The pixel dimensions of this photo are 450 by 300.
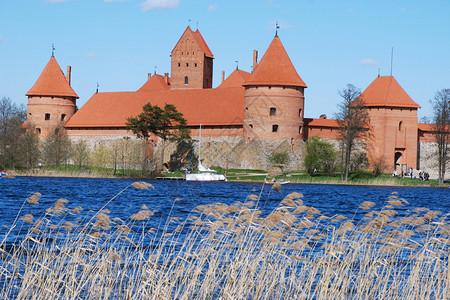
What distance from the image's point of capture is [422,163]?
43.7 metres

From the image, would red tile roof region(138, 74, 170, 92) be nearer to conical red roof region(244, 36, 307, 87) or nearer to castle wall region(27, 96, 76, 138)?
castle wall region(27, 96, 76, 138)

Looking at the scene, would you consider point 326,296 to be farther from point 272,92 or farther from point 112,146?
point 112,146

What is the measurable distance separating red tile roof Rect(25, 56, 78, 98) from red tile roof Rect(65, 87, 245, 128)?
6.35 feet

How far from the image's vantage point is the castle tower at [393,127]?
42.1m

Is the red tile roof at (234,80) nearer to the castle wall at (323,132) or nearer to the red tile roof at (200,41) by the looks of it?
the red tile roof at (200,41)

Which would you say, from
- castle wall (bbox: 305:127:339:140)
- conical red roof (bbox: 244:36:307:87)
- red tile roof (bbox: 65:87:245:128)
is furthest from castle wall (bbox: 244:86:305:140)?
red tile roof (bbox: 65:87:245:128)

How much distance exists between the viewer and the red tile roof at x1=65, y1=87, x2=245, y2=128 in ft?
146

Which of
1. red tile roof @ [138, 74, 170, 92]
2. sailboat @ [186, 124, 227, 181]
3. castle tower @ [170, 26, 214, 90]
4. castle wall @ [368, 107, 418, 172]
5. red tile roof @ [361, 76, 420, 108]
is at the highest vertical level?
castle tower @ [170, 26, 214, 90]

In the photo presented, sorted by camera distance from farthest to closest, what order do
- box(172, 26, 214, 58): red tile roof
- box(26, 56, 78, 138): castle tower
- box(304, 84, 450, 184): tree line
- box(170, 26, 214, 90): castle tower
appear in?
Answer: box(172, 26, 214, 58): red tile roof → box(170, 26, 214, 90): castle tower → box(26, 56, 78, 138): castle tower → box(304, 84, 450, 184): tree line

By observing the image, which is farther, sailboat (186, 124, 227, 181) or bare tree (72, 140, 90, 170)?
bare tree (72, 140, 90, 170)

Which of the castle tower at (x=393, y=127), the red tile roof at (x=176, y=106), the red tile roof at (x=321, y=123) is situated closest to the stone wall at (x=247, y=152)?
the red tile roof at (x=176, y=106)

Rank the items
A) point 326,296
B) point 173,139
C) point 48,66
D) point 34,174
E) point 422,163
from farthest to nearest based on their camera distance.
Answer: point 48,66
point 422,163
point 173,139
point 34,174
point 326,296

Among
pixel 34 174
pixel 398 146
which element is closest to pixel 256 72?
pixel 398 146

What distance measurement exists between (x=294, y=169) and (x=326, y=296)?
3483 centimetres
